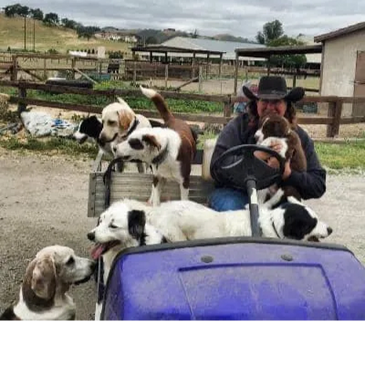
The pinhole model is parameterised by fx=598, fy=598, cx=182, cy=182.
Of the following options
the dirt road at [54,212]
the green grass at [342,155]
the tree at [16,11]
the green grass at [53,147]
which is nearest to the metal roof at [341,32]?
the green grass at [342,155]

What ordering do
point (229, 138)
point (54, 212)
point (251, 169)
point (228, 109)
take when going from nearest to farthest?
point (251, 169) < point (229, 138) < point (54, 212) < point (228, 109)

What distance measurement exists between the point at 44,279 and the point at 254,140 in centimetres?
181

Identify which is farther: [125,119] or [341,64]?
[341,64]

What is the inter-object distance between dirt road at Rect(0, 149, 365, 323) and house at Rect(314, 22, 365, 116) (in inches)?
474

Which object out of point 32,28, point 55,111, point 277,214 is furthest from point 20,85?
point 32,28

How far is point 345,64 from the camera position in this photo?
72.6 ft

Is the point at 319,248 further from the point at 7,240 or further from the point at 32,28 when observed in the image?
the point at 32,28

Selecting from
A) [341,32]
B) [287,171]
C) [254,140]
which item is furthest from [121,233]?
[341,32]

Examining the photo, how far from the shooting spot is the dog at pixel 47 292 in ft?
10.9

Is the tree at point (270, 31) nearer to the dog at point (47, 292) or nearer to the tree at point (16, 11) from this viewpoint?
the tree at point (16, 11)

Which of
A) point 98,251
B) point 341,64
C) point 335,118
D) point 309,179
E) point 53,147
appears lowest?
point 53,147

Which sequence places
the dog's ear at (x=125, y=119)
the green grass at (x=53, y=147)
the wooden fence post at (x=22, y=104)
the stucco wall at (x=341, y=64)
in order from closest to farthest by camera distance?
the dog's ear at (x=125, y=119) < the green grass at (x=53, y=147) < the wooden fence post at (x=22, y=104) < the stucco wall at (x=341, y=64)

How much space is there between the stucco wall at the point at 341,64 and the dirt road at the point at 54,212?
12397mm

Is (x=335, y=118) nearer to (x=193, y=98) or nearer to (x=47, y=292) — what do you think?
(x=193, y=98)
